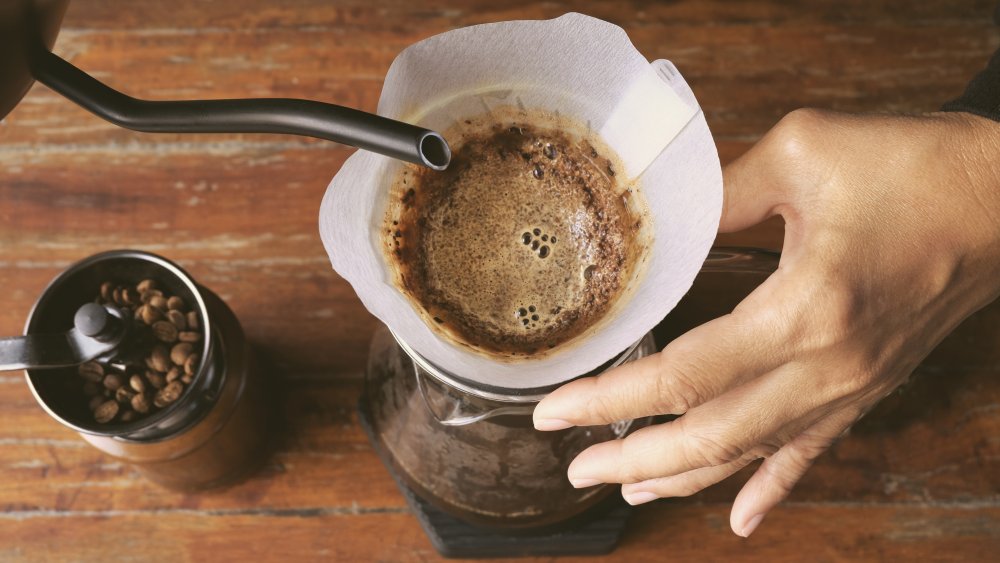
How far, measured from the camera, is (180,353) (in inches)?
25.2

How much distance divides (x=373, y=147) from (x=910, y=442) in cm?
61

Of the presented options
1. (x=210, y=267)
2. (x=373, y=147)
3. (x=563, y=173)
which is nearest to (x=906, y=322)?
(x=563, y=173)

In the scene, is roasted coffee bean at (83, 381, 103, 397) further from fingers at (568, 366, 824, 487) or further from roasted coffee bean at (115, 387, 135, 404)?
fingers at (568, 366, 824, 487)

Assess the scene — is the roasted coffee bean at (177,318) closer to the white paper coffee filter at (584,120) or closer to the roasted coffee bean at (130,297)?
the roasted coffee bean at (130,297)

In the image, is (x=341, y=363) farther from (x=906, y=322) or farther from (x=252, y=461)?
(x=906, y=322)

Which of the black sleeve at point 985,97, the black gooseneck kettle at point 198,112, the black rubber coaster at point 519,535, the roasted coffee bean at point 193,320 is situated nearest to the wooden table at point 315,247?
the black rubber coaster at point 519,535

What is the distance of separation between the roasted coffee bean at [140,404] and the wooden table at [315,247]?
161 millimetres

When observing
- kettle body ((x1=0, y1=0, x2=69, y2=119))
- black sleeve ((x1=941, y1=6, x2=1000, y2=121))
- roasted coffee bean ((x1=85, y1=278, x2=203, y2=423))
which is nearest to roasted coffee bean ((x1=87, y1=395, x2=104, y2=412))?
roasted coffee bean ((x1=85, y1=278, x2=203, y2=423))

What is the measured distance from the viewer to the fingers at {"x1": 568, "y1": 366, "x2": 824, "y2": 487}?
497 millimetres

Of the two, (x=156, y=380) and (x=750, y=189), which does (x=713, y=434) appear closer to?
(x=750, y=189)

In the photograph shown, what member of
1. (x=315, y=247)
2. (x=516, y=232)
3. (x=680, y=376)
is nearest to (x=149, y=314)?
(x=315, y=247)

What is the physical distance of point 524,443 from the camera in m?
0.61

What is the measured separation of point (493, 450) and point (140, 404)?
0.27m

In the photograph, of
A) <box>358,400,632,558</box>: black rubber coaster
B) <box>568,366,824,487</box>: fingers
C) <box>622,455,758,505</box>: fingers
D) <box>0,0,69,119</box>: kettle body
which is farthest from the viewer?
<box>358,400,632,558</box>: black rubber coaster
